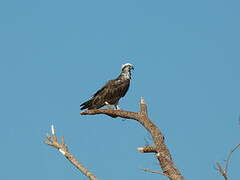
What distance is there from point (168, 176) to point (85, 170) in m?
1.38

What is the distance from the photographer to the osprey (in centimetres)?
1768

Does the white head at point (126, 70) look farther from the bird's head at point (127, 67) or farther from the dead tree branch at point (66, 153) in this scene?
the dead tree branch at point (66, 153)

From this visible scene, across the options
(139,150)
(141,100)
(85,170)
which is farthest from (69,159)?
(141,100)

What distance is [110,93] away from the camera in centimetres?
1822

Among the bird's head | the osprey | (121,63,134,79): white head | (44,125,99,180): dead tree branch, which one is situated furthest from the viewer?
the bird's head

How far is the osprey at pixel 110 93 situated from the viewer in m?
17.7

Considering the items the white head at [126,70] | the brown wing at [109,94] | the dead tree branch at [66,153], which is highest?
the white head at [126,70]

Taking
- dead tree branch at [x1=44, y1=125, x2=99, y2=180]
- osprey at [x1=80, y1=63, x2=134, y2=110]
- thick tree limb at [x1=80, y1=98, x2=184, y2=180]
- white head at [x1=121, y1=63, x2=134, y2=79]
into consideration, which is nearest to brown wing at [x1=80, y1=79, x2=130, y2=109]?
osprey at [x1=80, y1=63, x2=134, y2=110]

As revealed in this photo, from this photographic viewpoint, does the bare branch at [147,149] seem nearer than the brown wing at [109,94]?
Yes

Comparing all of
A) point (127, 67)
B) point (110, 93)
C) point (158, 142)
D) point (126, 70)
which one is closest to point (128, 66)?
point (127, 67)

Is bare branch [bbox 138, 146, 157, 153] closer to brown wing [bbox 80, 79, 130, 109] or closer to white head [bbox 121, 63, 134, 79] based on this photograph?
brown wing [bbox 80, 79, 130, 109]

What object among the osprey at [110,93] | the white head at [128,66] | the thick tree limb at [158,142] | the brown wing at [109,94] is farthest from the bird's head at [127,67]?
the thick tree limb at [158,142]

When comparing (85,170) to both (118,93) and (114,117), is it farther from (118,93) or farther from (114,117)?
(118,93)

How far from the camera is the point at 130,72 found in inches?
766
